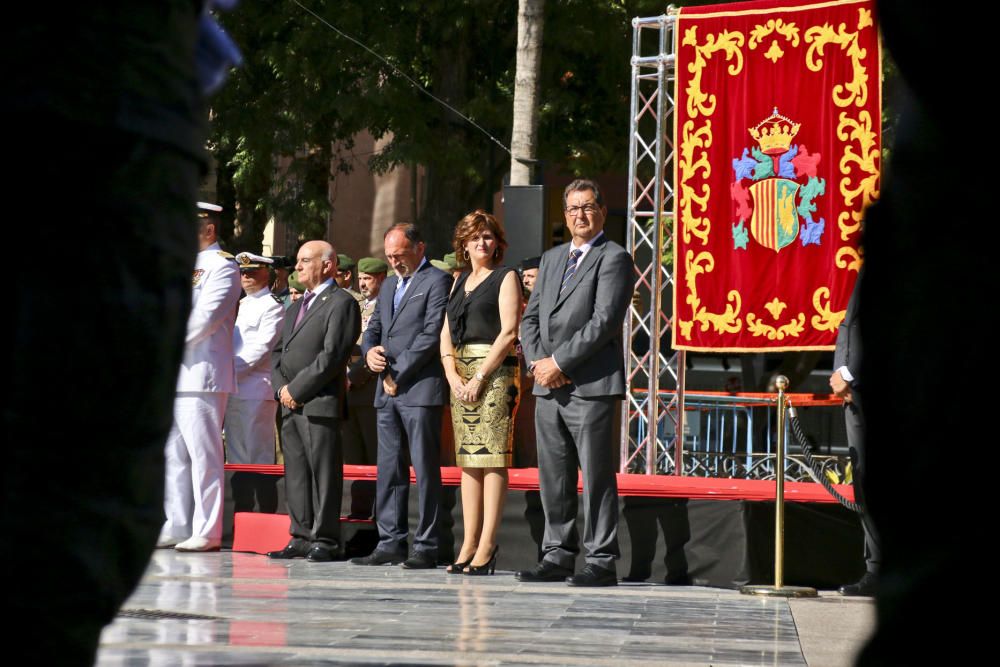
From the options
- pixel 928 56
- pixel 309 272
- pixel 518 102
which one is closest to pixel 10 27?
pixel 928 56

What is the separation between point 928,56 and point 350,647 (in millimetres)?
4363

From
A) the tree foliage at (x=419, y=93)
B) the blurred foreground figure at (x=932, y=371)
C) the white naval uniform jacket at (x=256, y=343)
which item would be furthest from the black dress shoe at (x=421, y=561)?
the tree foliage at (x=419, y=93)

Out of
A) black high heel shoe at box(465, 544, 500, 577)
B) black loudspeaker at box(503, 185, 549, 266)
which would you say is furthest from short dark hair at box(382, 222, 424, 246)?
black loudspeaker at box(503, 185, 549, 266)

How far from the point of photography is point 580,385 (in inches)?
324

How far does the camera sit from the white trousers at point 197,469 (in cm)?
970

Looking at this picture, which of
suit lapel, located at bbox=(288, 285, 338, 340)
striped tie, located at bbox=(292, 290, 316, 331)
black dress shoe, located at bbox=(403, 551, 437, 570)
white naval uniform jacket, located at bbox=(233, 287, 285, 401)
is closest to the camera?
black dress shoe, located at bbox=(403, 551, 437, 570)

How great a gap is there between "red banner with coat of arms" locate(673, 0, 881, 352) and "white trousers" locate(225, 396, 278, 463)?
10.6 feet

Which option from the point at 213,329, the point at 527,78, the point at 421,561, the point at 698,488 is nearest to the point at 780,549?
the point at 698,488

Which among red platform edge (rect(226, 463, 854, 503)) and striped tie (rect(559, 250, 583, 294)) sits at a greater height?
striped tie (rect(559, 250, 583, 294))

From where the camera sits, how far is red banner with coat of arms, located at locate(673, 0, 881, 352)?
10867 mm

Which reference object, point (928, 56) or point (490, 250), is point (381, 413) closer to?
point (490, 250)

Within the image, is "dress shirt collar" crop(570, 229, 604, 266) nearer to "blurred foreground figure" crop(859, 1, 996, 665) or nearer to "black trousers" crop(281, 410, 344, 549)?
"black trousers" crop(281, 410, 344, 549)

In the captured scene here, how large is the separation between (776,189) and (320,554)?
4.41 meters

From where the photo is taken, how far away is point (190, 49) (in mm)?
1396
